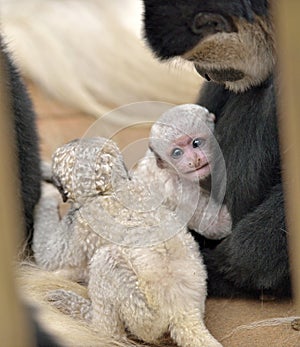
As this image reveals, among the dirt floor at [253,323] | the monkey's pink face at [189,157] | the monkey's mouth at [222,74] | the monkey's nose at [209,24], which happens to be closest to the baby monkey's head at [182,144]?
the monkey's pink face at [189,157]

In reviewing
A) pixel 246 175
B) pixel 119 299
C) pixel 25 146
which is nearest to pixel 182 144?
pixel 246 175

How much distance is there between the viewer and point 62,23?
5.35 meters

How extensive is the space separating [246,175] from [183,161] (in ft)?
0.68

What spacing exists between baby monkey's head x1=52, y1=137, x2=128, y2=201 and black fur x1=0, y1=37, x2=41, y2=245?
1.66ft

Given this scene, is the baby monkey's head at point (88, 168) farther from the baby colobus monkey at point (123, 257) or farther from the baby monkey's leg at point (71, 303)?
the baby monkey's leg at point (71, 303)

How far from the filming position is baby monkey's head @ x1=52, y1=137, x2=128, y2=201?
8.73 feet

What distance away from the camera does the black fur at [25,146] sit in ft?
10.7

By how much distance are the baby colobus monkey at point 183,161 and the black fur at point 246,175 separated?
9 centimetres

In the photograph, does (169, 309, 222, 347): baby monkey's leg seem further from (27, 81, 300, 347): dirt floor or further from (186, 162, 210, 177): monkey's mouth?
(186, 162, 210, 177): monkey's mouth

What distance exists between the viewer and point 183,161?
8.89 feet

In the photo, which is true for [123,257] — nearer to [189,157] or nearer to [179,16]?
[189,157]

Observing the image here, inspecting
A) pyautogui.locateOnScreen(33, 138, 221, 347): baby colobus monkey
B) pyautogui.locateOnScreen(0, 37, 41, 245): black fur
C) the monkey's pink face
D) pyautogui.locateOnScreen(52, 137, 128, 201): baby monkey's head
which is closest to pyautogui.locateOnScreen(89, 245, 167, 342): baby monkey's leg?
pyautogui.locateOnScreen(33, 138, 221, 347): baby colobus monkey

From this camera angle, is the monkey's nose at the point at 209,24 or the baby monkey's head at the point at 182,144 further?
the baby monkey's head at the point at 182,144

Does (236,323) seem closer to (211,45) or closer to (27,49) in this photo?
(211,45)
